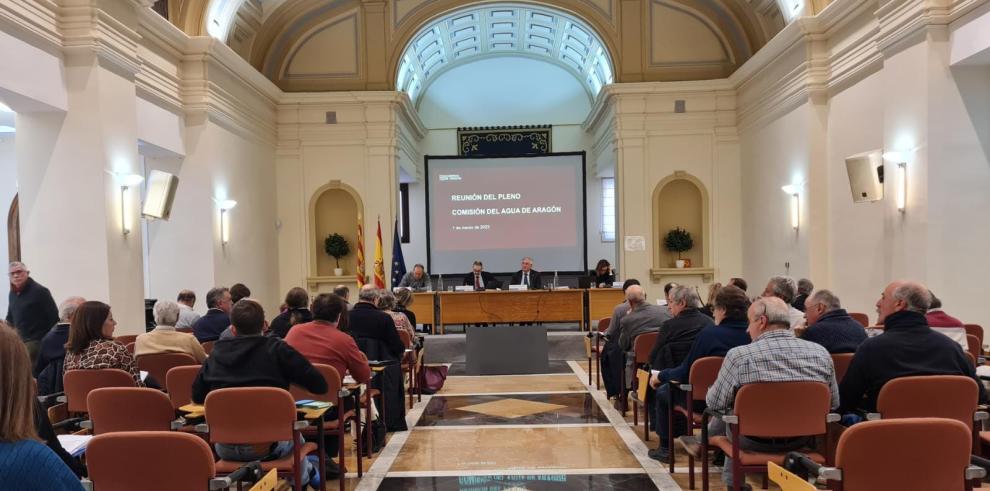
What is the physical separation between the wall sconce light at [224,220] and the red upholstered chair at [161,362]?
546 centimetres

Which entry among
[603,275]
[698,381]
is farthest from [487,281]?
[698,381]

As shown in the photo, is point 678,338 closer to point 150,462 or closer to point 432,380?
point 150,462

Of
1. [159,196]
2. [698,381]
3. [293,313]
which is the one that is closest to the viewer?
[698,381]

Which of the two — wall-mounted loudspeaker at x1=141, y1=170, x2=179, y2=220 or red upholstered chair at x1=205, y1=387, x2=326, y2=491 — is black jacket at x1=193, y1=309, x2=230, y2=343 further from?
red upholstered chair at x1=205, y1=387, x2=326, y2=491

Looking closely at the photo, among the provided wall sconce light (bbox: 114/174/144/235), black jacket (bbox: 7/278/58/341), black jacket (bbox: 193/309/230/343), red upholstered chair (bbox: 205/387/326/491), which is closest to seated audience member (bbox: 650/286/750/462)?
red upholstered chair (bbox: 205/387/326/491)

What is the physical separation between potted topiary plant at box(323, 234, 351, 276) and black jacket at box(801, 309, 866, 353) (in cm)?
968

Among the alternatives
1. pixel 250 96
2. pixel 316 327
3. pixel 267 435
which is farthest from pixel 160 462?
pixel 250 96

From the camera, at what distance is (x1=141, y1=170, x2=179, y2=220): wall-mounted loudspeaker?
775 centimetres

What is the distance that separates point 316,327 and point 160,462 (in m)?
2.09

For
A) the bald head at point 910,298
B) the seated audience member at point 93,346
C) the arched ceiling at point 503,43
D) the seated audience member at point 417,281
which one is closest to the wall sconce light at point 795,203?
the arched ceiling at point 503,43

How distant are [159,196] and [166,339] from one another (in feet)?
13.1

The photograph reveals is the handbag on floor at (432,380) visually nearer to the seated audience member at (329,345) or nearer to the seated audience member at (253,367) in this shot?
the seated audience member at (329,345)

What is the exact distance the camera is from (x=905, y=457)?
2105 mm

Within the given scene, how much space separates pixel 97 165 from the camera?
6.48m
